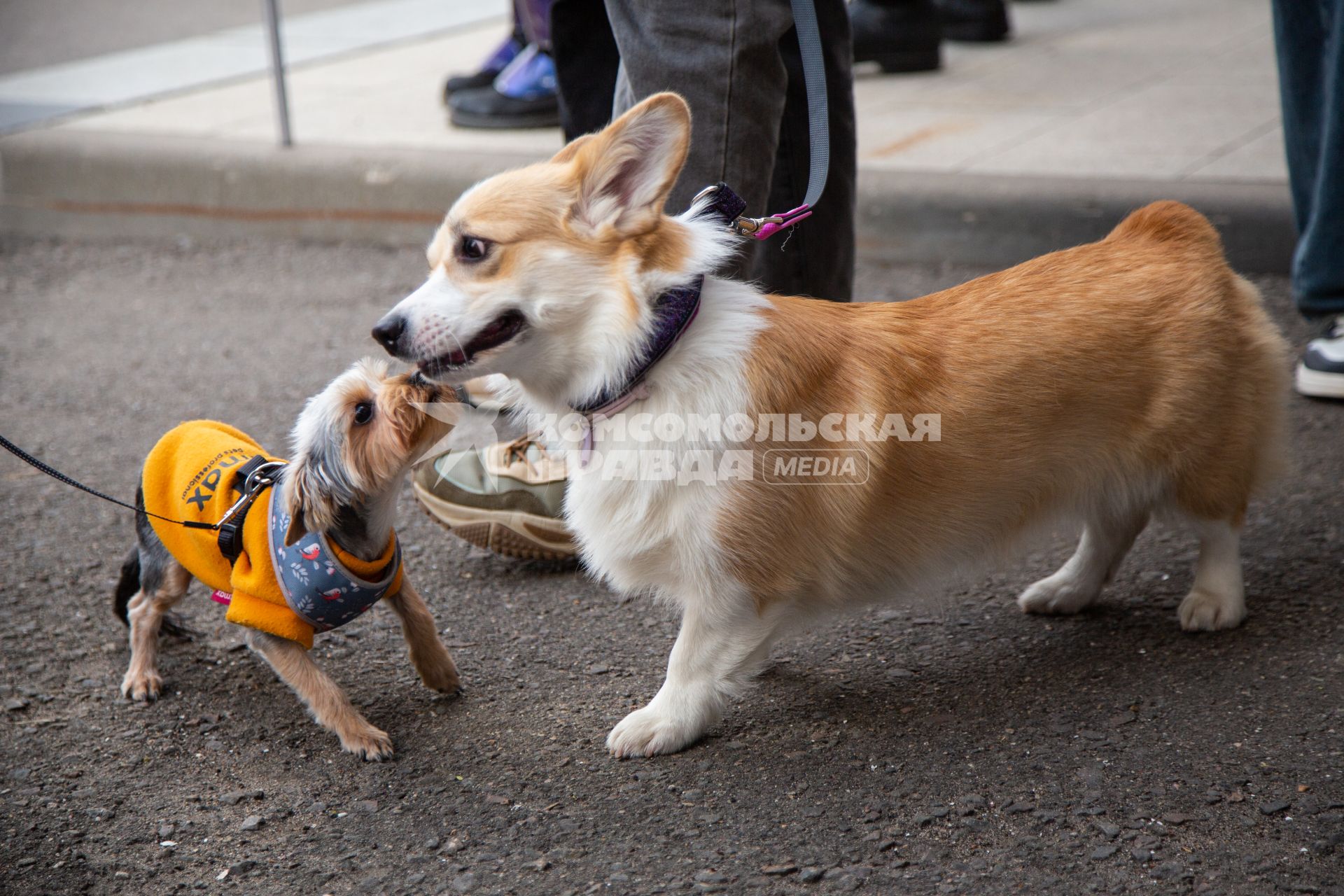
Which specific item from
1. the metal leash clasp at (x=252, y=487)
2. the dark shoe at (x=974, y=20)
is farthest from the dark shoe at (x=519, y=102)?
the metal leash clasp at (x=252, y=487)

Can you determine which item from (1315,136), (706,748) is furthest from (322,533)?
(1315,136)

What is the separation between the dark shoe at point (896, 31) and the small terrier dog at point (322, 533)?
509 centimetres

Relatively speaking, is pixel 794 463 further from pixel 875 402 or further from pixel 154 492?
pixel 154 492

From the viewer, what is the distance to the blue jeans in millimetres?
3619

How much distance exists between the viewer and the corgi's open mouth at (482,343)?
6.97ft

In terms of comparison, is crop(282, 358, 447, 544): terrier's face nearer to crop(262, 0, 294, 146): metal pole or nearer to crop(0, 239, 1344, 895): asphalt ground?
crop(0, 239, 1344, 895): asphalt ground

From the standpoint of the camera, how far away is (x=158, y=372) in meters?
4.67

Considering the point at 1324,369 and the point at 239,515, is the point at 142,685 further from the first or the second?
the point at 1324,369

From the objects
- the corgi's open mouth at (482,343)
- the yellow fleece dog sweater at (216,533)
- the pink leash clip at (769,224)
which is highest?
the pink leash clip at (769,224)

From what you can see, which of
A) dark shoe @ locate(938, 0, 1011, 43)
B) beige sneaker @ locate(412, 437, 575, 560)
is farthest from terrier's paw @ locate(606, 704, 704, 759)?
dark shoe @ locate(938, 0, 1011, 43)

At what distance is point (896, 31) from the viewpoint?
6973mm

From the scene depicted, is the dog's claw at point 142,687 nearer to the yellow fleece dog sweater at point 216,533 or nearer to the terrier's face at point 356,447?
the yellow fleece dog sweater at point 216,533

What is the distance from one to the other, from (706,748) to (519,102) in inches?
184

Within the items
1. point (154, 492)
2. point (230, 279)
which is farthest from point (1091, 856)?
point (230, 279)
